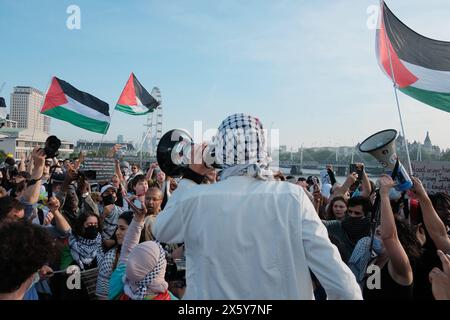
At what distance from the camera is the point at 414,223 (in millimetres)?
4086

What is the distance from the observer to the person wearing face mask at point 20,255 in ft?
5.99

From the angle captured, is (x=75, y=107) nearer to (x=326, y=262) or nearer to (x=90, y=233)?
(x=90, y=233)

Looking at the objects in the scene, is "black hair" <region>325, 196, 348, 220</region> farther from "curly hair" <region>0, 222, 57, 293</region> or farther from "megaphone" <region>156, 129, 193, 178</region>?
"curly hair" <region>0, 222, 57, 293</region>

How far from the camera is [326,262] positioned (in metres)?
1.63

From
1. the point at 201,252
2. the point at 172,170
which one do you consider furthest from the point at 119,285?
the point at 201,252

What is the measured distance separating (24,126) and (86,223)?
312 feet

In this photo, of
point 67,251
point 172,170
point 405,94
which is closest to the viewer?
point 172,170

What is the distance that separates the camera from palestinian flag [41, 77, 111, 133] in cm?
970

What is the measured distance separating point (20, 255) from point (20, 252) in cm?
2

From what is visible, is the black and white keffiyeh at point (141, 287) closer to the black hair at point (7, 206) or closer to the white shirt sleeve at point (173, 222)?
the white shirt sleeve at point (173, 222)

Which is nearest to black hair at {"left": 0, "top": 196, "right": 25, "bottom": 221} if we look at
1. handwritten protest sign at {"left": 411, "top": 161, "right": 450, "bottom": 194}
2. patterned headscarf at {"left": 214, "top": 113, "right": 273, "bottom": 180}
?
patterned headscarf at {"left": 214, "top": 113, "right": 273, "bottom": 180}

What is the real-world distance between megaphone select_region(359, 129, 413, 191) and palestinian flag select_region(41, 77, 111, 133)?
792 cm

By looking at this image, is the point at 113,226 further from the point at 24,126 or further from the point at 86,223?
the point at 24,126

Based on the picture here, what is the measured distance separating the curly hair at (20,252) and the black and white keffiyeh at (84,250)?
1.79 metres
